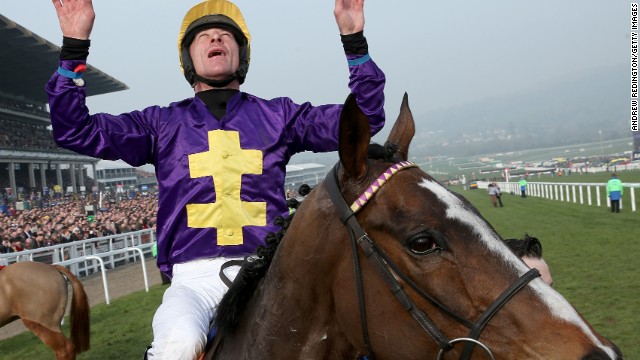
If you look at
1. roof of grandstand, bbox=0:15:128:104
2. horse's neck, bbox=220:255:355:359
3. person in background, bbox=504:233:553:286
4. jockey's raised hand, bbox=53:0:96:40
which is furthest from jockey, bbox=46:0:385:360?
roof of grandstand, bbox=0:15:128:104

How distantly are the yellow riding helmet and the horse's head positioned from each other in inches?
49.0

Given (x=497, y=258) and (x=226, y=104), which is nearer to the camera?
(x=497, y=258)

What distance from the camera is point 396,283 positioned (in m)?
1.54

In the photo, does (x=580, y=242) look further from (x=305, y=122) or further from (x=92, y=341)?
(x=305, y=122)

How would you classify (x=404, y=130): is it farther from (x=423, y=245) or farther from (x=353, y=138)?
(x=423, y=245)

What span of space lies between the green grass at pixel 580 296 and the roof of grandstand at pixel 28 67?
21839mm

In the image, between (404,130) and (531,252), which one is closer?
(404,130)

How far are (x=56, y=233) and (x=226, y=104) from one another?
52.6ft

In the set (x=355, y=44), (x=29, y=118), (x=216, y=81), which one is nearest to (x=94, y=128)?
(x=216, y=81)

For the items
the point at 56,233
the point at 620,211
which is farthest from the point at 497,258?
the point at 620,211

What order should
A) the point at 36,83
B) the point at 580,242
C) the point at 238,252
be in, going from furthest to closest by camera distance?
the point at 36,83
the point at 580,242
the point at 238,252

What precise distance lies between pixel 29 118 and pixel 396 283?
152 ft

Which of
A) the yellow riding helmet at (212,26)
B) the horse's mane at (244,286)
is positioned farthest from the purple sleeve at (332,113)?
the horse's mane at (244,286)

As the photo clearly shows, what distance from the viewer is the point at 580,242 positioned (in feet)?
43.9
